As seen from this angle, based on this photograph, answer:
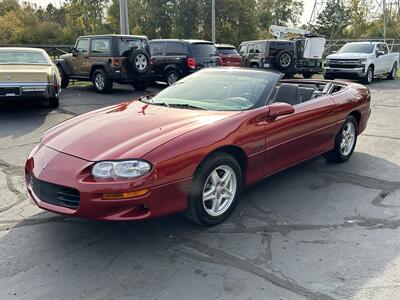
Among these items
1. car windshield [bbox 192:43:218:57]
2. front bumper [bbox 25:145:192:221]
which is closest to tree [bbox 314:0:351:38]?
car windshield [bbox 192:43:218:57]

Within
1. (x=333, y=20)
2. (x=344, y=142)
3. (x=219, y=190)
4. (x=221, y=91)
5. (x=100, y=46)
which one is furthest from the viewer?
(x=333, y=20)

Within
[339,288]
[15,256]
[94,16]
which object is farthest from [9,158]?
[94,16]

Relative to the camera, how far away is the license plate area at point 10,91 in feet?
29.0

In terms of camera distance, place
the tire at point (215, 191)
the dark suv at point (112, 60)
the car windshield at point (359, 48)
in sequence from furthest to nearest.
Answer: the car windshield at point (359, 48) < the dark suv at point (112, 60) < the tire at point (215, 191)

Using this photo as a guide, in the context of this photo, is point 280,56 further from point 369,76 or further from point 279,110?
point 279,110

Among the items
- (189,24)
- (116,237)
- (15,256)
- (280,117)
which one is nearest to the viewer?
(15,256)

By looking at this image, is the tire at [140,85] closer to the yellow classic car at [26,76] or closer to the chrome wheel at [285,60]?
the yellow classic car at [26,76]

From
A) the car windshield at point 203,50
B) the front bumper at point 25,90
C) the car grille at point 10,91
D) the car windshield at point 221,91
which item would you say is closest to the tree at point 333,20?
the car windshield at point 203,50

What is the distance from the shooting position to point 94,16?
45.5 m

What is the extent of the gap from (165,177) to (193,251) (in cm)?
65

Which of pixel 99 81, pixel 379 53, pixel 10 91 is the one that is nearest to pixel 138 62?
pixel 99 81

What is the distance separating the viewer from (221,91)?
477cm

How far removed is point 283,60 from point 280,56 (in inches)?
9.8

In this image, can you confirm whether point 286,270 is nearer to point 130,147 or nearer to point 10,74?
point 130,147
